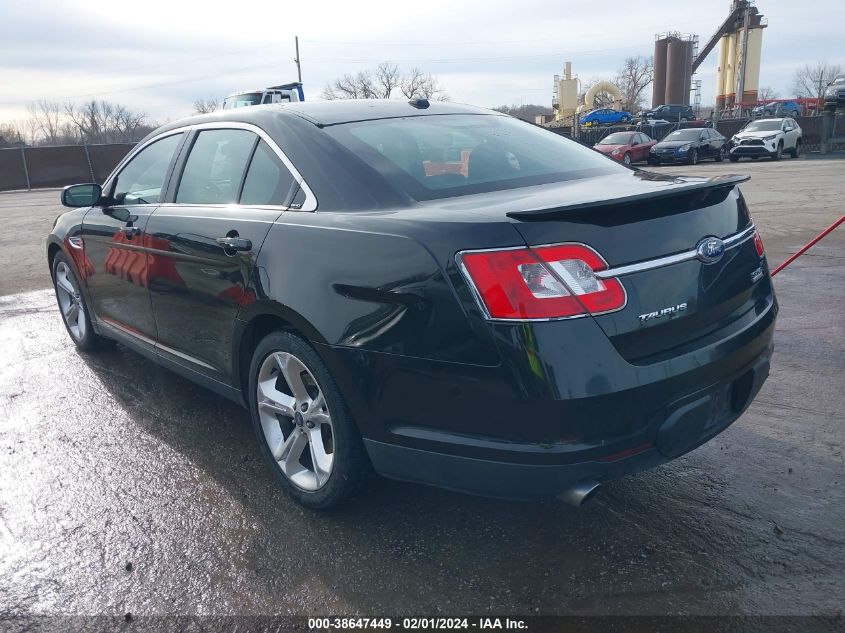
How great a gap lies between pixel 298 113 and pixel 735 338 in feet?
6.86

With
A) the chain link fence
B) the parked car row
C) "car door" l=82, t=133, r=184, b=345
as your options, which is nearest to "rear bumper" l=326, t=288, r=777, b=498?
"car door" l=82, t=133, r=184, b=345


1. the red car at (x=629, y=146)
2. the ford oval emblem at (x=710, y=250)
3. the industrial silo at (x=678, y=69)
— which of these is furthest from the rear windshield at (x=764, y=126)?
the industrial silo at (x=678, y=69)

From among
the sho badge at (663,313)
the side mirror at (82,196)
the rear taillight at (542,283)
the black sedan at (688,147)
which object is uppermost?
the side mirror at (82,196)

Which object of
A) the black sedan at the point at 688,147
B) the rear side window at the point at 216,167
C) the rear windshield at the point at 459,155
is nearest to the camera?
the rear windshield at the point at 459,155

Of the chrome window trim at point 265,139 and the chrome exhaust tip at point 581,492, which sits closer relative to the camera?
the chrome exhaust tip at point 581,492

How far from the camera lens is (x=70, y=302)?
18.0 ft

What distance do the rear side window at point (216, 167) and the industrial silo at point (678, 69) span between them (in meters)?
73.0

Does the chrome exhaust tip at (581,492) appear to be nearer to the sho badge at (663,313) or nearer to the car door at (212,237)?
the sho badge at (663,313)

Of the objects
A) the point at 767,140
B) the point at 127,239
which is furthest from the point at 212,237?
the point at 767,140

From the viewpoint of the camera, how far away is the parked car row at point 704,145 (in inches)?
1060

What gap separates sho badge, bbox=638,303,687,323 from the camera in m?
2.24

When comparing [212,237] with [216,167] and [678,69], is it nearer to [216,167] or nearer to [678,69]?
[216,167]

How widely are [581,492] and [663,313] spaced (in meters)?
0.63

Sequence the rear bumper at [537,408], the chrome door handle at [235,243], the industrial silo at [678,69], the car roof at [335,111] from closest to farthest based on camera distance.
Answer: the rear bumper at [537,408]
the chrome door handle at [235,243]
the car roof at [335,111]
the industrial silo at [678,69]
